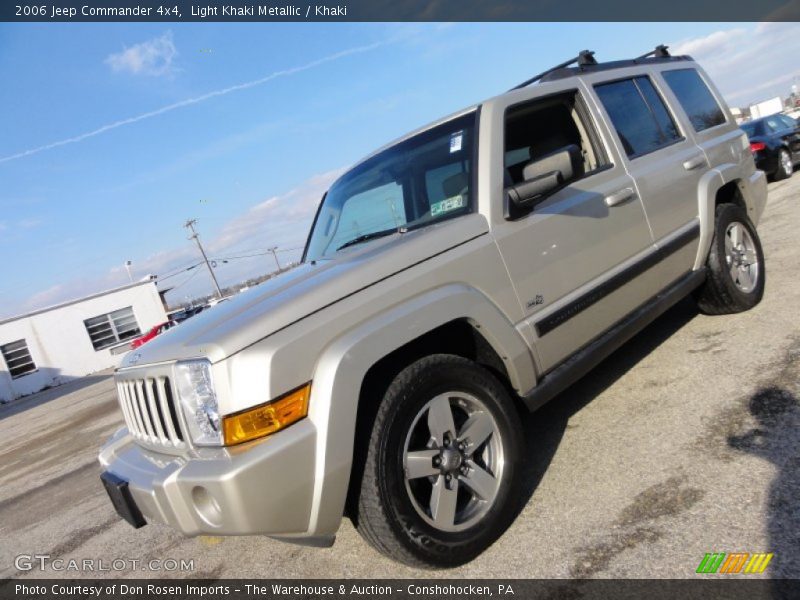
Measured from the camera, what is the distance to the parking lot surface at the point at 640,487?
89.7 inches

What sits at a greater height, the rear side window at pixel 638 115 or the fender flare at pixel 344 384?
the rear side window at pixel 638 115

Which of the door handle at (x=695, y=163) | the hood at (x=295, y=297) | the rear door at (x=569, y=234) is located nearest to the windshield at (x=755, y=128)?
the door handle at (x=695, y=163)

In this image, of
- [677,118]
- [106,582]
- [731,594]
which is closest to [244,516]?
[731,594]

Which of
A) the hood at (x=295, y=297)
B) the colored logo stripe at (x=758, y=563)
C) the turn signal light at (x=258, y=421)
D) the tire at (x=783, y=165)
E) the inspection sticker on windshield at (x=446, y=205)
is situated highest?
the inspection sticker on windshield at (x=446, y=205)

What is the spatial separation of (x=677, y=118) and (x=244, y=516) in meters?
4.09

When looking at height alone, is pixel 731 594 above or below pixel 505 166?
below

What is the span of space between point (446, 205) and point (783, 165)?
14.3m

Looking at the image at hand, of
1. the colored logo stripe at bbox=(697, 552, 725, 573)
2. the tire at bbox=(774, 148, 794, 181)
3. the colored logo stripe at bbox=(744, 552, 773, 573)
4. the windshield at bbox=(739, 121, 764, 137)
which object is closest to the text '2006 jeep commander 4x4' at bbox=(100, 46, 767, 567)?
the colored logo stripe at bbox=(697, 552, 725, 573)

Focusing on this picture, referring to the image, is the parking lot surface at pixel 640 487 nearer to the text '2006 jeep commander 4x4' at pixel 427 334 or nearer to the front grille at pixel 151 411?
the text '2006 jeep commander 4x4' at pixel 427 334

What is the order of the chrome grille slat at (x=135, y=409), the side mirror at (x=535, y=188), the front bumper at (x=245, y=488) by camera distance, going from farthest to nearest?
the side mirror at (x=535, y=188)
the chrome grille slat at (x=135, y=409)
the front bumper at (x=245, y=488)

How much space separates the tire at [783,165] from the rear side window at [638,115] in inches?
467

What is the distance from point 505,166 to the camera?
10.1ft

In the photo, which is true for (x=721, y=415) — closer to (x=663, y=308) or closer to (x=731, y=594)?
(x=663, y=308)

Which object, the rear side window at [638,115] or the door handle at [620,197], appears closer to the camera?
the door handle at [620,197]
